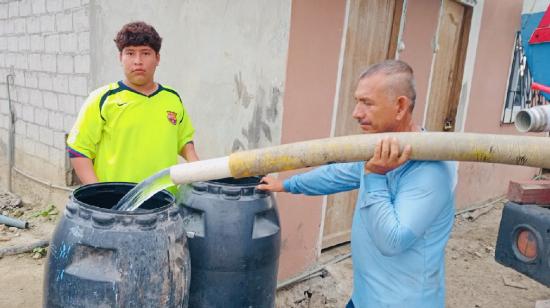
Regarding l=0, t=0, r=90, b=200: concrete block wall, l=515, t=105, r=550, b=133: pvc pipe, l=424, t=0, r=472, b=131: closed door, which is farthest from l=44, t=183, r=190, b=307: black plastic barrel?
l=424, t=0, r=472, b=131: closed door

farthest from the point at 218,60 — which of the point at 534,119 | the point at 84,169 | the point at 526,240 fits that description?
the point at 526,240

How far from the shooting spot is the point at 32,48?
4070 mm

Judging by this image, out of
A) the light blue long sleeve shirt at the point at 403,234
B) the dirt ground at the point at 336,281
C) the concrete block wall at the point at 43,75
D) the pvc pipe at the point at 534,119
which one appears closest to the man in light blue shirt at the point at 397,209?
the light blue long sleeve shirt at the point at 403,234

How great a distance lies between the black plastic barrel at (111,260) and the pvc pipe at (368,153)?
0.22 meters

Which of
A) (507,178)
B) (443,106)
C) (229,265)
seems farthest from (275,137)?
(507,178)

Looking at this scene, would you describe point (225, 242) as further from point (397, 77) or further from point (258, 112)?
point (258, 112)

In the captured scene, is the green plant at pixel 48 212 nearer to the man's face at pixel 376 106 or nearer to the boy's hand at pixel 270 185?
the boy's hand at pixel 270 185

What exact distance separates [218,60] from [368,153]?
217cm

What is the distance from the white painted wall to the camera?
3121mm

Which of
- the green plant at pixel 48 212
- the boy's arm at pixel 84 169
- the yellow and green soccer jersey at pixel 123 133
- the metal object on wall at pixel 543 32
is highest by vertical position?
the metal object on wall at pixel 543 32

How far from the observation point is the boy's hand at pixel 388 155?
4.40ft

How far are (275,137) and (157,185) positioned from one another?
1848mm

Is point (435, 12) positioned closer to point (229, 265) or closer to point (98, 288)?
point (229, 265)

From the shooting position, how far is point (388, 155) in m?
1.35
